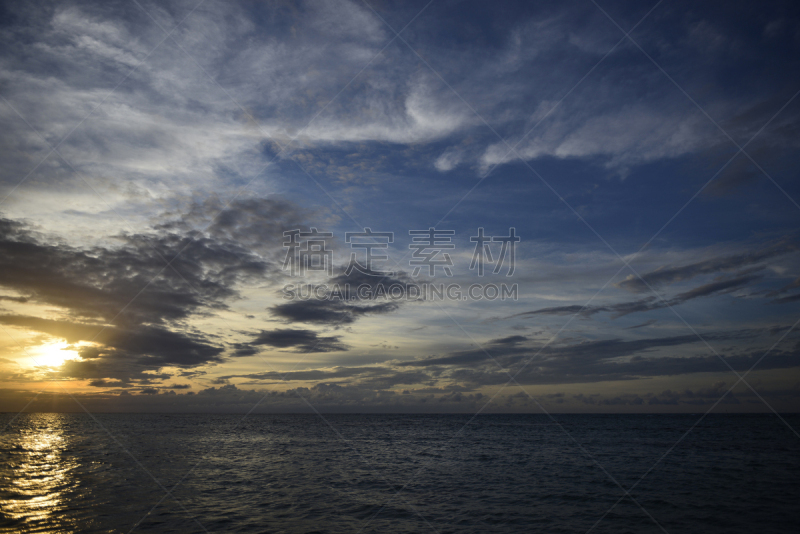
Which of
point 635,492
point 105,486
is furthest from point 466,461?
point 105,486

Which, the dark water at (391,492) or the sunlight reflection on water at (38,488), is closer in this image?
the dark water at (391,492)

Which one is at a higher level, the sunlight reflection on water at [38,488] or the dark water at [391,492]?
the sunlight reflection on water at [38,488]

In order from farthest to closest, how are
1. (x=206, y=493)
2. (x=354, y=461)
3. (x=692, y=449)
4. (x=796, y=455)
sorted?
(x=692, y=449) < (x=796, y=455) < (x=354, y=461) < (x=206, y=493)

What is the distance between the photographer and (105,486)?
71.9 feet

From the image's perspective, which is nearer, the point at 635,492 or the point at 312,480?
the point at 635,492

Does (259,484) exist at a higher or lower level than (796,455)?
higher

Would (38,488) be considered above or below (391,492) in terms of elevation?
above

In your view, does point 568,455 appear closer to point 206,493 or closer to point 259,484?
point 259,484

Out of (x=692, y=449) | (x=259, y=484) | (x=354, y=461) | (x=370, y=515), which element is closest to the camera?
(x=370, y=515)

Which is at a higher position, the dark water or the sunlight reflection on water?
the sunlight reflection on water

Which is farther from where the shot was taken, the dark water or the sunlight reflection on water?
the sunlight reflection on water

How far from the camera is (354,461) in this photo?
33.2 meters

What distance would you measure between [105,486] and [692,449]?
5267 centimetres

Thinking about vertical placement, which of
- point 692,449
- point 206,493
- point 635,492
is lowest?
point 692,449
